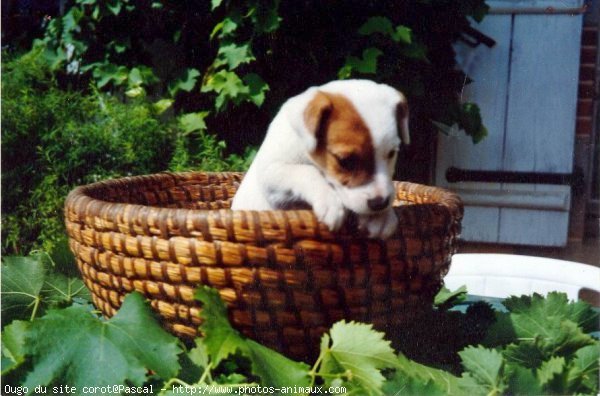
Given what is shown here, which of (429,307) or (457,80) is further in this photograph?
(457,80)

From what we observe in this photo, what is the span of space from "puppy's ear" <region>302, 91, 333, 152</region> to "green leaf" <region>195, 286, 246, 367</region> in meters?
0.30

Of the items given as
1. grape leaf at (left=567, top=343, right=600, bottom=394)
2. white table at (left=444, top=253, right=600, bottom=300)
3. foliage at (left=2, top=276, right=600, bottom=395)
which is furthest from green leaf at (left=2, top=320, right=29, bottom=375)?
white table at (left=444, top=253, right=600, bottom=300)

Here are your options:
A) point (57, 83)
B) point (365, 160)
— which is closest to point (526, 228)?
point (57, 83)

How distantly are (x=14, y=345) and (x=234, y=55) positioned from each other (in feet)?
6.40

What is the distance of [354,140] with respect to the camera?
83cm

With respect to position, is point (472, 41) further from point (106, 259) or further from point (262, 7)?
point (106, 259)

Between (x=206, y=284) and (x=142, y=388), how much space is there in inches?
4.8

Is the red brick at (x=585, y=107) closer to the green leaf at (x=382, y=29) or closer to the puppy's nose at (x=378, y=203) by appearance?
the green leaf at (x=382, y=29)

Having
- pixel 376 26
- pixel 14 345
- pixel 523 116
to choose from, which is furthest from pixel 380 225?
pixel 523 116

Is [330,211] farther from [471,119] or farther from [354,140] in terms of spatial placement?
[471,119]

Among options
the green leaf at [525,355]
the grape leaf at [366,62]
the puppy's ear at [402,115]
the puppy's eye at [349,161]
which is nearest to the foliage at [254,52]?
the grape leaf at [366,62]

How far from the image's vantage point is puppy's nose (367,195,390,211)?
2.49 feet

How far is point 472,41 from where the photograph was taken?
3.49 metres

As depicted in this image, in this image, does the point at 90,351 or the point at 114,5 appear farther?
the point at 114,5
